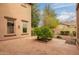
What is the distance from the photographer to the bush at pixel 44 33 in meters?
2.25

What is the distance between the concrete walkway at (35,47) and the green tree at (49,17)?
0.75 ft

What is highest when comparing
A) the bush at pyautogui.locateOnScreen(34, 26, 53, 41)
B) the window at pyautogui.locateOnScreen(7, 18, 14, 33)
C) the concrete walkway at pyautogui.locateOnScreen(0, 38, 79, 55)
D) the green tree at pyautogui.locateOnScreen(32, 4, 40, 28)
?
the green tree at pyautogui.locateOnScreen(32, 4, 40, 28)

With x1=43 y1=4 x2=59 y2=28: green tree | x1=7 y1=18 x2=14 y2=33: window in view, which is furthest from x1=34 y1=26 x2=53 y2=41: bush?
x1=7 y1=18 x2=14 y2=33: window

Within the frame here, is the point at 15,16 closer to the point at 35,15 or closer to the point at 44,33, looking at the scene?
the point at 35,15

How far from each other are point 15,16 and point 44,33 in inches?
18.0

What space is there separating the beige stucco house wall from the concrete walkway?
82 mm

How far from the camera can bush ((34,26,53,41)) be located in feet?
7.37

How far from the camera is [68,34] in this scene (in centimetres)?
224

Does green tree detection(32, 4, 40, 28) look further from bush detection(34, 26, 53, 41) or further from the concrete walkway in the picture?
the concrete walkway

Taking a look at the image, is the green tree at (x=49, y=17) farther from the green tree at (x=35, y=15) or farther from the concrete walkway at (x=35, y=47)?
the concrete walkway at (x=35, y=47)

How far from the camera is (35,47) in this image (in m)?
2.26

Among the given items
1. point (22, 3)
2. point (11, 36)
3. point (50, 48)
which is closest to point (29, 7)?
point (22, 3)

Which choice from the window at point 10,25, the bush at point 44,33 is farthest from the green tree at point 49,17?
the window at point 10,25
